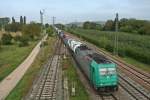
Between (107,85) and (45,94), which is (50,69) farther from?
(107,85)

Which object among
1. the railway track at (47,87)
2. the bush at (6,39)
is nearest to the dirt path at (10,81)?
the railway track at (47,87)

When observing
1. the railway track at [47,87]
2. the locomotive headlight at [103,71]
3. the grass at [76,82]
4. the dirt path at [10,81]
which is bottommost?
the dirt path at [10,81]

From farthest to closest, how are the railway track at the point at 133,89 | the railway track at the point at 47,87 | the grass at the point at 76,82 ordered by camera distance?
the railway track at the point at 47,87
the grass at the point at 76,82
the railway track at the point at 133,89

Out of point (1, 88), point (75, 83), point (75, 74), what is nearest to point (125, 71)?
point (75, 74)

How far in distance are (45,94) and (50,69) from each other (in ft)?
49.5

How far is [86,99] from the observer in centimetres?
2391

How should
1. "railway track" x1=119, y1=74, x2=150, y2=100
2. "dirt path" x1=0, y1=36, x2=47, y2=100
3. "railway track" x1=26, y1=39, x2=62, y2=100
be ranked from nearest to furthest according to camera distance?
"railway track" x1=119, y1=74, x2=150, y2=100, "railway track" x1=26, y1=39, x2=62, y2=100, "dirt path" x1=0, y1=36, x2=47, y2=100

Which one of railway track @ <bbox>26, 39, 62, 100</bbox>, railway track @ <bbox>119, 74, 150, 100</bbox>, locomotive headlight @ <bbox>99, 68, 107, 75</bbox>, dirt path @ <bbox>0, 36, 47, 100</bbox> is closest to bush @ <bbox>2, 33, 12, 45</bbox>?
dirt path @ <bbox>0, 36, 47, 100</bbox>

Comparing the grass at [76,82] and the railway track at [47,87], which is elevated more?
the grass at [76,82]

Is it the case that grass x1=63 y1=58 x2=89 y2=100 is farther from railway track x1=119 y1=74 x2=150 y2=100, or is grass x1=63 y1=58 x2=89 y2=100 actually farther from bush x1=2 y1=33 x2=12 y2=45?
bush x1=2 y1=33 x2=12 y2=45

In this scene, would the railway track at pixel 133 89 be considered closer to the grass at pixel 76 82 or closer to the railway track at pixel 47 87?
the grass at pixel 76 82

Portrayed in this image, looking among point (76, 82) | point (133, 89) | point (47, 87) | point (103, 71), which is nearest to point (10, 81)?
point (47, 87)

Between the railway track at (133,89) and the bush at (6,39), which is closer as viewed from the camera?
the railway track at (133,89)

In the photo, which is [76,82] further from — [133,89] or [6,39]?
[6,39]
